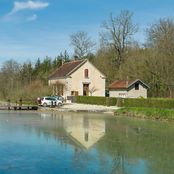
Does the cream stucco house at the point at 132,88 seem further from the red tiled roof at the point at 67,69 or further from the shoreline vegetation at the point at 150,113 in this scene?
the shoreline vegetation at the point at 150,113

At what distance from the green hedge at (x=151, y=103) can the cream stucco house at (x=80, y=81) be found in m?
18.7

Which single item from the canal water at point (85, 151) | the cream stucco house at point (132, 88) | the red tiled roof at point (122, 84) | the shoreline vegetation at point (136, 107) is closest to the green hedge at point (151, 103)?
the shoreline vegetation at point (136, 107)

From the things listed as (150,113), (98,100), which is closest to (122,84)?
(98,100)

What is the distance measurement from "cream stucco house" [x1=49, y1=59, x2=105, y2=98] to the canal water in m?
38.1

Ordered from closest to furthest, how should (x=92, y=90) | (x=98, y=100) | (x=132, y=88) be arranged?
(x=98, y=100)
(x=132, y=88)
(x=92, y=90)

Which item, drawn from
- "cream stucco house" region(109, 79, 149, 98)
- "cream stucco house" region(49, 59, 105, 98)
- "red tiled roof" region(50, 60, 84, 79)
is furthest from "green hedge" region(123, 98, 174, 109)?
"red tiled roof" region(50, 60, 84, 79)

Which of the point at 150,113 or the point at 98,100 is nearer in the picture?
the point at 150,113

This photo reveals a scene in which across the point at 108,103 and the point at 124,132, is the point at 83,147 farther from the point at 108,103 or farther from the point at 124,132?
the point at 108,103

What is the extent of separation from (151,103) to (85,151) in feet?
81.9

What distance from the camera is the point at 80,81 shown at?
213ft

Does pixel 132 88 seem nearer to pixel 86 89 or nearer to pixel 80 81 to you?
pixel 86 89

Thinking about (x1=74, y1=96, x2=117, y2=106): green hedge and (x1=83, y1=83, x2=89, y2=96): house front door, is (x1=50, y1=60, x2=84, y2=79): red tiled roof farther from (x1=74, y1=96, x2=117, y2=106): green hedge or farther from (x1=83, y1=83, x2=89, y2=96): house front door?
(x1=74, y1=96, x2=117, y2=106): green hedge

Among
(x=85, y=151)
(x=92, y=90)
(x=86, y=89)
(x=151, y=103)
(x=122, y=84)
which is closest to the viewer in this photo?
(x=85, y=151)

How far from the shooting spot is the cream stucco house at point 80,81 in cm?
6384
